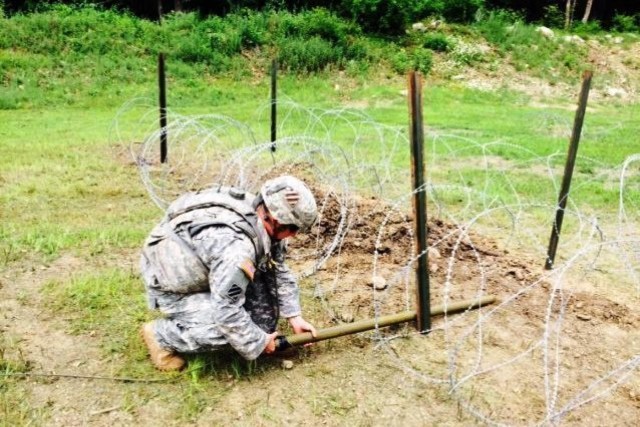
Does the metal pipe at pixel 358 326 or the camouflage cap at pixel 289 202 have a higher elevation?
the camouflage cap at pixel 289 202

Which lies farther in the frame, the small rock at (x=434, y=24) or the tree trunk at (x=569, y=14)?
the tree trunk at (x=569, y=14)

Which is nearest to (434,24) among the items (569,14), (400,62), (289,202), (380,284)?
(400,62)

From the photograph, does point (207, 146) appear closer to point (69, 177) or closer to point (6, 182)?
point (69, 177)

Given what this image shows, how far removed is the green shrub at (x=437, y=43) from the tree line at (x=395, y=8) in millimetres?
1197

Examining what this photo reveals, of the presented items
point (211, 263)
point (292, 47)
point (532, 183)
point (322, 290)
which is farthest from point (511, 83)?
point (211, 263)

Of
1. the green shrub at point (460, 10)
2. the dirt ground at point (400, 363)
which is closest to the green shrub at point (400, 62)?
the green shrub at point (460, 10)

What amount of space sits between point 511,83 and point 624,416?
17.0m

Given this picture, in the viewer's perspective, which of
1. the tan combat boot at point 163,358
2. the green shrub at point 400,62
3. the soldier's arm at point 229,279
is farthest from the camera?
the green shrub at point 400,62

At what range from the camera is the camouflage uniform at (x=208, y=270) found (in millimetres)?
3221

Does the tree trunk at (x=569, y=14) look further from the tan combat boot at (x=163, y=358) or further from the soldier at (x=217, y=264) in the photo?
the tan combat boot at (x=163, y=358)

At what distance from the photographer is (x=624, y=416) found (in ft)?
11.3

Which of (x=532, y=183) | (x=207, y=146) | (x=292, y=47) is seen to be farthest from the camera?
(x=292, y=47)

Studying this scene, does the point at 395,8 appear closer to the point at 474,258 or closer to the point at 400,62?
the point at 400,62

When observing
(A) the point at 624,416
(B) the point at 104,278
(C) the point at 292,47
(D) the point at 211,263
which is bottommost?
(A) the point at 624,416
